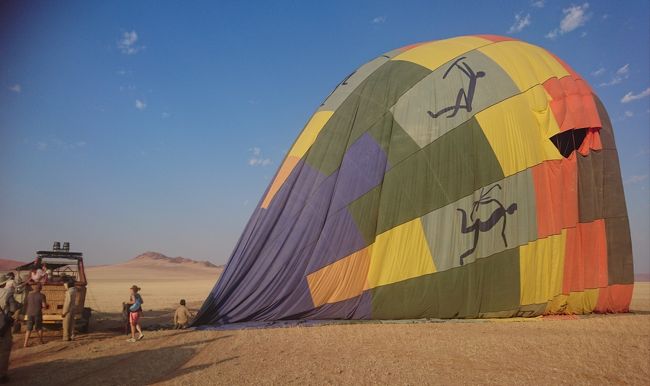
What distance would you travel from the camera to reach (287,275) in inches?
372

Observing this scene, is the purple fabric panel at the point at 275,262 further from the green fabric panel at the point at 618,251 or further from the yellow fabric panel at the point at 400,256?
the green fabric panel at the point at 618,251

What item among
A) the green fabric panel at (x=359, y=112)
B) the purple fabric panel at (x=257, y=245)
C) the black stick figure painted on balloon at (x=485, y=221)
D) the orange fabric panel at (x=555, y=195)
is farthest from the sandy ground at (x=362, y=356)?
the green fabric panel at (x=359, y=112)

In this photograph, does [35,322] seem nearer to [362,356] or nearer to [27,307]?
[27,307]

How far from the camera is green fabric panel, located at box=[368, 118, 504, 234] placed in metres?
9.49

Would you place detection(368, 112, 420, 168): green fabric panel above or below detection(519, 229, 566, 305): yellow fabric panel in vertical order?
above

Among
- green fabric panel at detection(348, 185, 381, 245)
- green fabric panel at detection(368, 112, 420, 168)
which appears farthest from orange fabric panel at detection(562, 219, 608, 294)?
green fabric panel at detection(348, 185, 381, 245)

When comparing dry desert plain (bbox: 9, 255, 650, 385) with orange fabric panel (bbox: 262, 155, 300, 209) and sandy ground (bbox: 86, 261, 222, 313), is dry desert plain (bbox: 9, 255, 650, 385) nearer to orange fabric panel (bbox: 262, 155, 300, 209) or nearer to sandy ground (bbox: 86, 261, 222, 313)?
orange fabric panel (bbox: 262, 155, 300, 209)

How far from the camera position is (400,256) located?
927 cm

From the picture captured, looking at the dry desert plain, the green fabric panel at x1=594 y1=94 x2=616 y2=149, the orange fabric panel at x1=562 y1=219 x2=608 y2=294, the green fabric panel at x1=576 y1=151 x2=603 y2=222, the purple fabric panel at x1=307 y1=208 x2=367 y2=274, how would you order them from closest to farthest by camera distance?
the dry desert plain < the purple fabric panel at x1=307 y1=208 x2=367 y2=274 < the orange fabric panel at x1=562 y1=219 x2=608 y2=294 < the green fabric panel at x1=576 y1=151 x2=603 y2=222 < the green fabric panel at x1=594 y1=94 x2=616 y2=149

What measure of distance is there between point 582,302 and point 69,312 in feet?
39.1

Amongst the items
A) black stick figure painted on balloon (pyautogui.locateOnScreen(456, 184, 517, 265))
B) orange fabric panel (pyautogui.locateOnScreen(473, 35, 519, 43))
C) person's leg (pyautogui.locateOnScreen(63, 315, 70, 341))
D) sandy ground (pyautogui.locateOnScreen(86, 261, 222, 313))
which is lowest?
sandy ground (pyautogui.locateOnScreen(86, 261, 222, 313))

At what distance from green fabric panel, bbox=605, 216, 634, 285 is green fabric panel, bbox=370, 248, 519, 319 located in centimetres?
313

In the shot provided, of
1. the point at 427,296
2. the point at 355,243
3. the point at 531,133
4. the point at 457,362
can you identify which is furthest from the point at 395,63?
the point at 457,362

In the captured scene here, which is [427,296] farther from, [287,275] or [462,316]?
[287,275]
